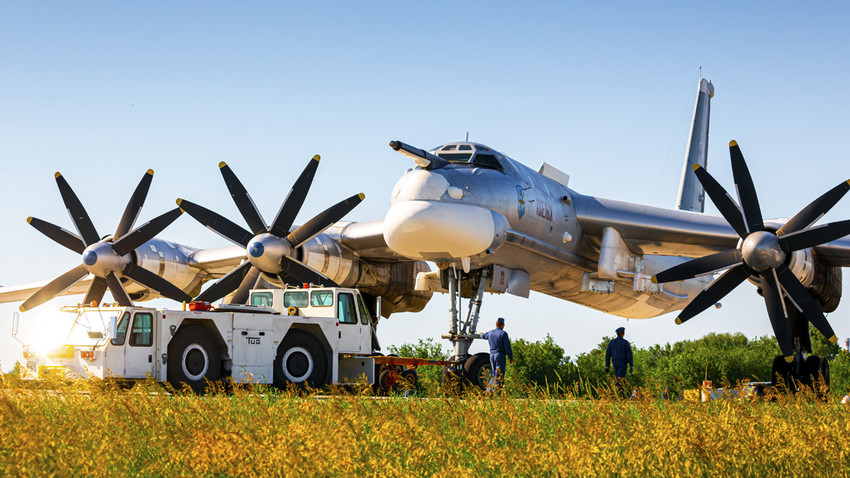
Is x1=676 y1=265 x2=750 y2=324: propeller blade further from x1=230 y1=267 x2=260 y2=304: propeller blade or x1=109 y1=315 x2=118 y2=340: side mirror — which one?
x1=109 y1=315 x2=118 y2=340: side mirror

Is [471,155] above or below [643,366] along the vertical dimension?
above

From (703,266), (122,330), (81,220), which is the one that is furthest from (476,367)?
(81,220)

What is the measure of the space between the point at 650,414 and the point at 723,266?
28.6 ft

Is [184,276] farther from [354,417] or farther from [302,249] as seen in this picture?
[354,417]

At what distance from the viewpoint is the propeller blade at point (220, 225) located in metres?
21.4

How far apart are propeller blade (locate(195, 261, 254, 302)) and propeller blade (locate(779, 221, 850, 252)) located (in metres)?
12.1

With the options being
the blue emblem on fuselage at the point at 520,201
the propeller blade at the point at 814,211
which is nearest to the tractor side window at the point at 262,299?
the blue emblem on fuselage at the point at 520,201

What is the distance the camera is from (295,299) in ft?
59.7

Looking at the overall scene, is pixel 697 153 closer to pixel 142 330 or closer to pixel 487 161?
pixel 487 161

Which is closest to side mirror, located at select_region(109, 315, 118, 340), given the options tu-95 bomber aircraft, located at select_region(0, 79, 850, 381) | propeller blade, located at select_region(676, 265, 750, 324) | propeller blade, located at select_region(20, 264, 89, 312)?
tu-95 bomber aircraft, located at select_region(0, 79, 850, 381)

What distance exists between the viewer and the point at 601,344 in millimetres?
48188

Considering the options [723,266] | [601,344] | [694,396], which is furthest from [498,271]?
[601,344]

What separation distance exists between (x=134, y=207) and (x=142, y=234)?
0.90 meters

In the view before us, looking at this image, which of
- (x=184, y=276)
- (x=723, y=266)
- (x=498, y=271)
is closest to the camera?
(x=723, y=266)
